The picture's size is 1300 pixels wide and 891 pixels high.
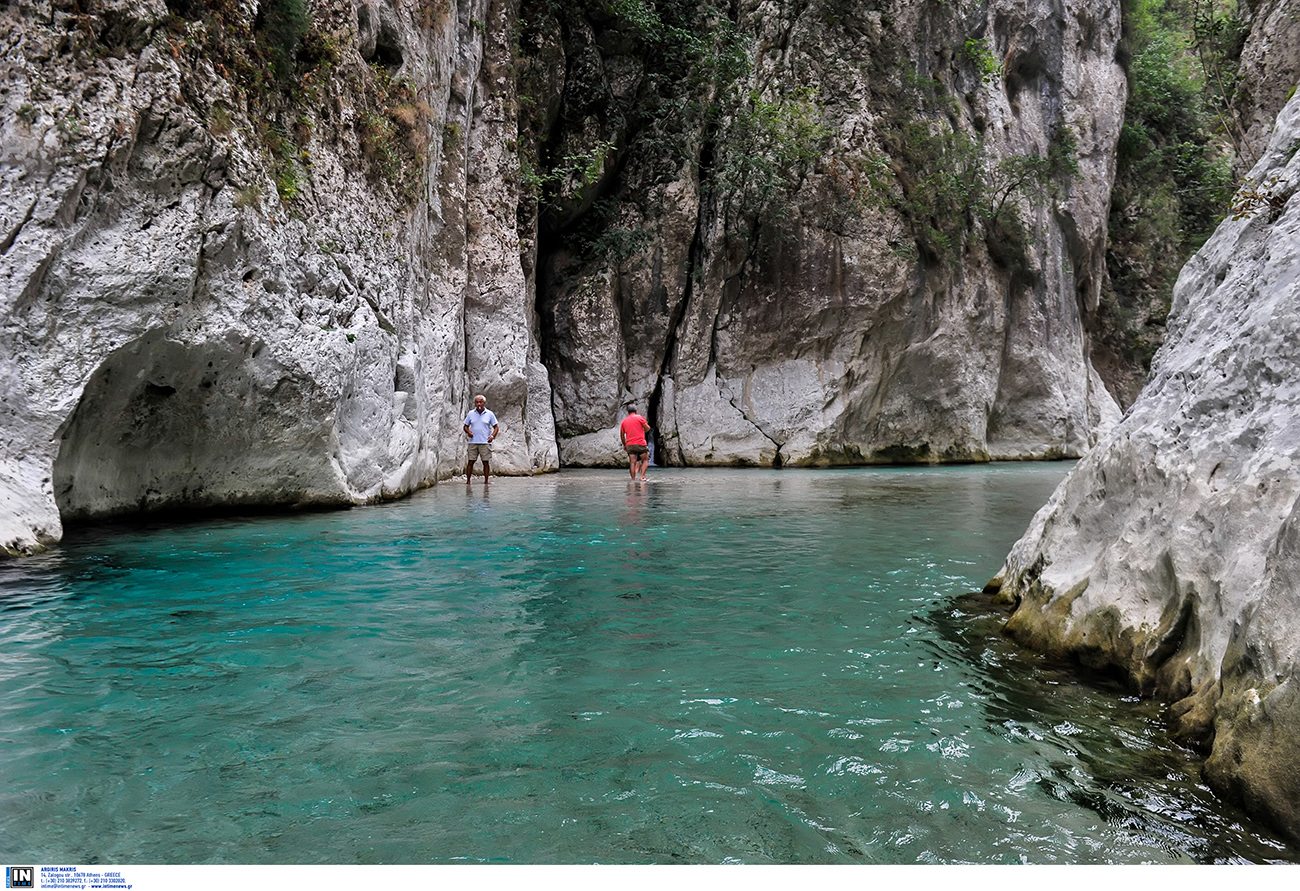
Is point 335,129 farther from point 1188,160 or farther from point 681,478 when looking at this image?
point 1188,160

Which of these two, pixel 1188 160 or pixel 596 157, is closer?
pixel 596 157

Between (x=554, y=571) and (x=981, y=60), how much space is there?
84.2 feet

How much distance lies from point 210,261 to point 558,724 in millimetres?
7396

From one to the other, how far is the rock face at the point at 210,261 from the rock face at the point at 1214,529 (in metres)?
7.70

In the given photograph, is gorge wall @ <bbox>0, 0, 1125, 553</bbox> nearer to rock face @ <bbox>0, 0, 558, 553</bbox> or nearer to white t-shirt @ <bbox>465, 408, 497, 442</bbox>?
rock face @ <bbox>0, 0, 558, 553</bbox>

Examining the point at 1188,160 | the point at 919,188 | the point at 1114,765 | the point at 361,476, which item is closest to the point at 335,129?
the point at 361,476

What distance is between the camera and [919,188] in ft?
76.7

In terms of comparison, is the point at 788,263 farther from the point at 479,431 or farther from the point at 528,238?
the point at 479,431

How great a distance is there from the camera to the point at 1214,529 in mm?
3148

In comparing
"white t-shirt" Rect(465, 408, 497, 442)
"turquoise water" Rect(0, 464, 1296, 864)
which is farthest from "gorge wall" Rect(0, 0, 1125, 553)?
"turquoise water" Rect(0, 464, 1296, 864)

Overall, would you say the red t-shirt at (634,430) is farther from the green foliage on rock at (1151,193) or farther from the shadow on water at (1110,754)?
the green foliage on rock at (1151,193)

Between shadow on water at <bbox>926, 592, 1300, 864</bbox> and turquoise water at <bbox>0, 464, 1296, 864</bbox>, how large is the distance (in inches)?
0.5

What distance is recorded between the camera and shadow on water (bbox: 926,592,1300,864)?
2.25 meters

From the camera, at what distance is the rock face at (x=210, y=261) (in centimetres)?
686
